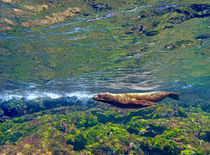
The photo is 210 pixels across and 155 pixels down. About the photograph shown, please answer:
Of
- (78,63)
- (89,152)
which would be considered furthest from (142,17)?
(89,152)

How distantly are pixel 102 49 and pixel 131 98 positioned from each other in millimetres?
10060

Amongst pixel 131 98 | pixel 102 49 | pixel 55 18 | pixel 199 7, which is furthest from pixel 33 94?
pixel 131 98

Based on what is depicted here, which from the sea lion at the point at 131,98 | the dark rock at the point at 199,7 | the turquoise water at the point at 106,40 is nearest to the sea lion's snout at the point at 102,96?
the sea lion at the point at 131,98

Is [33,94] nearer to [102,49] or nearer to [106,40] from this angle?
[102,49]

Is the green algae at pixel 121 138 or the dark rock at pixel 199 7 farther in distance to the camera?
the green algae at pixel 121 138

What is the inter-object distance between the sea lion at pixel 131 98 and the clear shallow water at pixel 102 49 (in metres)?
7.40

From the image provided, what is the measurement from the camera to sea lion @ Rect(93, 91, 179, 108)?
2446 millimetres

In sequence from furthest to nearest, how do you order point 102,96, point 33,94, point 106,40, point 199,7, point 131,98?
1. point 33,94
2. point 106,40
3. point 199,7
4. point 131,98
5. point 102,96

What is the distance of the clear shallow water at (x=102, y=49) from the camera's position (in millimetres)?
9555

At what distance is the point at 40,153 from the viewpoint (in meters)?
8.82

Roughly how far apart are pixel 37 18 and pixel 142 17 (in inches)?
261

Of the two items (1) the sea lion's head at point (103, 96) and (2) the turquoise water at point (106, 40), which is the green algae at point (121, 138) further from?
(1) the sea lion's head at point (103, 96)

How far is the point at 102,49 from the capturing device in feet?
40.3

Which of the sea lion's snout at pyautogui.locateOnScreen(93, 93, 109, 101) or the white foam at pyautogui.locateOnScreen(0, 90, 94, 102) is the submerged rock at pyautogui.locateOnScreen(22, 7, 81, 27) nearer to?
the sea lion's snout at pyautogui.locateOnScreen(93, 93, 109, 101)
